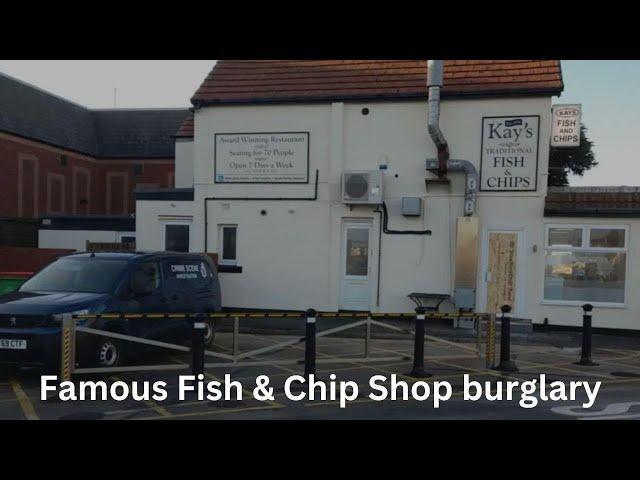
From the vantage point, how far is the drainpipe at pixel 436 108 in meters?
12.9

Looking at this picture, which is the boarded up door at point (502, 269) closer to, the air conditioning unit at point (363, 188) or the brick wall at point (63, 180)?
the air conditioning unit at point (363, 188)

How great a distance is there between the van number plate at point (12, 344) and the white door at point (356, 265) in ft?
27.9

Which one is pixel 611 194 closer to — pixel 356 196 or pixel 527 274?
pixel 527 274

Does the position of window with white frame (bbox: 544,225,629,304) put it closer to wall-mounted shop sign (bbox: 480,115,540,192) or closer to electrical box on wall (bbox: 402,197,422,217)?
wall-mounted shop sign (bbox: 480,115,540,192)

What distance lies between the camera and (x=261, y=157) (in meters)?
15.0

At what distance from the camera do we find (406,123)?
14234mm

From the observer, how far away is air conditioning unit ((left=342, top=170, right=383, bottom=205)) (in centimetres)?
1405

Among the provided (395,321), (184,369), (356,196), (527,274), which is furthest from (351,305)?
(184,369)

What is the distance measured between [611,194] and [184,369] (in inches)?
410

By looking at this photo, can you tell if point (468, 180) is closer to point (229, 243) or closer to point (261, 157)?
point (261, 157)

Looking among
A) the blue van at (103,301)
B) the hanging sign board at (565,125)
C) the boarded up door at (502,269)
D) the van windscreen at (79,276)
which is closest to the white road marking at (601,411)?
the blue van at (103,301)

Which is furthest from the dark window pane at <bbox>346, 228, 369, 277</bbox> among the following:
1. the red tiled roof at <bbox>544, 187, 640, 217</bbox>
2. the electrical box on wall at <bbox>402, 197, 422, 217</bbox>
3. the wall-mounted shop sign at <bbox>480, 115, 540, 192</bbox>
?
the red tiled roof at <bbox>544, 187, 640, 217</bbox>

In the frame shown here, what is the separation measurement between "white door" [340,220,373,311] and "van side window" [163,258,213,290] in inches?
188

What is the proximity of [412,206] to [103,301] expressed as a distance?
8.04 metres
